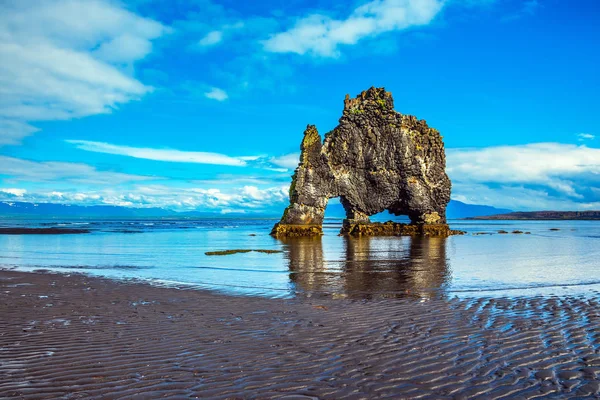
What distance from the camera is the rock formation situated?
248ft

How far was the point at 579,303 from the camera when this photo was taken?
15.7 meters

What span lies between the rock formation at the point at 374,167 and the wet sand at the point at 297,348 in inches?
2350

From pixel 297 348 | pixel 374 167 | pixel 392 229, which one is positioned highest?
pixel 374 167

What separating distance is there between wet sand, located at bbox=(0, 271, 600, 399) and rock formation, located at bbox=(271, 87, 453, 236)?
59.7m

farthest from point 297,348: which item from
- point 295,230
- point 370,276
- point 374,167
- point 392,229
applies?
point 374,167

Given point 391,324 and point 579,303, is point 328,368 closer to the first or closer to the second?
point 391,324

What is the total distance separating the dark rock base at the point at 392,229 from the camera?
242 ft

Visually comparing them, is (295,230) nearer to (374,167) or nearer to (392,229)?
(392,229)

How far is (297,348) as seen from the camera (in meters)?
10.1

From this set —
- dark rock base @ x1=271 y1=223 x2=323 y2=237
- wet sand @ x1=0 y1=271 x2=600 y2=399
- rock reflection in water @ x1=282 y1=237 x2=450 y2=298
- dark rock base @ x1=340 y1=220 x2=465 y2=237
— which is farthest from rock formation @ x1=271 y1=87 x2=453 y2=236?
wet sand @ x1=0 y1=271 x2=600 y2=399

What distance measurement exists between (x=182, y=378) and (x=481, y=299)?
1203cm

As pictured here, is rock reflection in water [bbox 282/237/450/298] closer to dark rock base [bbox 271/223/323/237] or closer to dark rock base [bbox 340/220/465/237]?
dark rock base [bbox 271/223/323/237]

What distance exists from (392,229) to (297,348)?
68684mm

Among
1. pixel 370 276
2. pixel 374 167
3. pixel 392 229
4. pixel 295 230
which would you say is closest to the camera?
pixel 370 276
